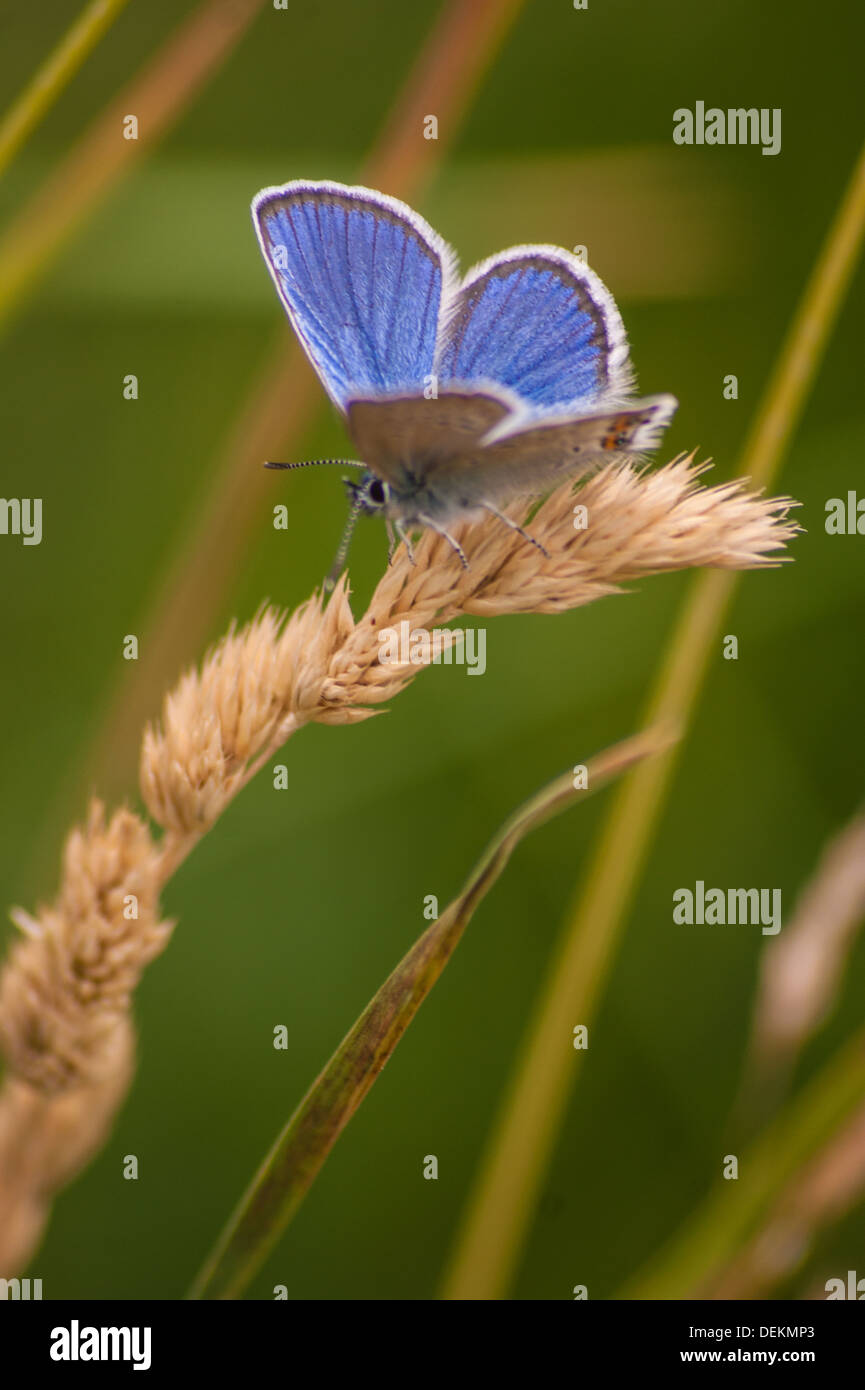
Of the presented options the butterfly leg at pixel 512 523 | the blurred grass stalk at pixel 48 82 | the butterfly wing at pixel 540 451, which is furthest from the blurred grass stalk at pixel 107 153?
the butterfly leg at pixel 512 523

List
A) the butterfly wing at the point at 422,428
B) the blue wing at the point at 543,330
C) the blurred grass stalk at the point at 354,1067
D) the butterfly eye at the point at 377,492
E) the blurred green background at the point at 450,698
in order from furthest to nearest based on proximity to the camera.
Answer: the blurred green background at the point at 450,698
the butterfly eye at the point at 377,492
the blue wing at the point at 543,330
the butterfly wing at the point at 422,428
the blurred grass stalk at the point at 354,1067

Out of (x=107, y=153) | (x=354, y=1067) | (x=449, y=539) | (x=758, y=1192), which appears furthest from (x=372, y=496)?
(x=758, y=1192)

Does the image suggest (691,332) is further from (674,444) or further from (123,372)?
(123,372)

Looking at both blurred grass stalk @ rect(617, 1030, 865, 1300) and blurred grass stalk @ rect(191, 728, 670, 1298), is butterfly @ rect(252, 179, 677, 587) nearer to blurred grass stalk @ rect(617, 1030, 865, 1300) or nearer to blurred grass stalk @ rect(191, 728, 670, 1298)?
blurred grass stalk @ rect(191, 728, 670, 1298)

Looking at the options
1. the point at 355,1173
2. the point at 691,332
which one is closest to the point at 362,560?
the point at 691,332

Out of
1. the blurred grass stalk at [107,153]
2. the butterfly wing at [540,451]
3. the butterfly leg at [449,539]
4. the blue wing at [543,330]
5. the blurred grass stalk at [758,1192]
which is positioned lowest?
the blurred grass stalk at [758,1192]

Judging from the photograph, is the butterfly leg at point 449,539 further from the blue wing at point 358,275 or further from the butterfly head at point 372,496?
the blue wing at point 358,275
